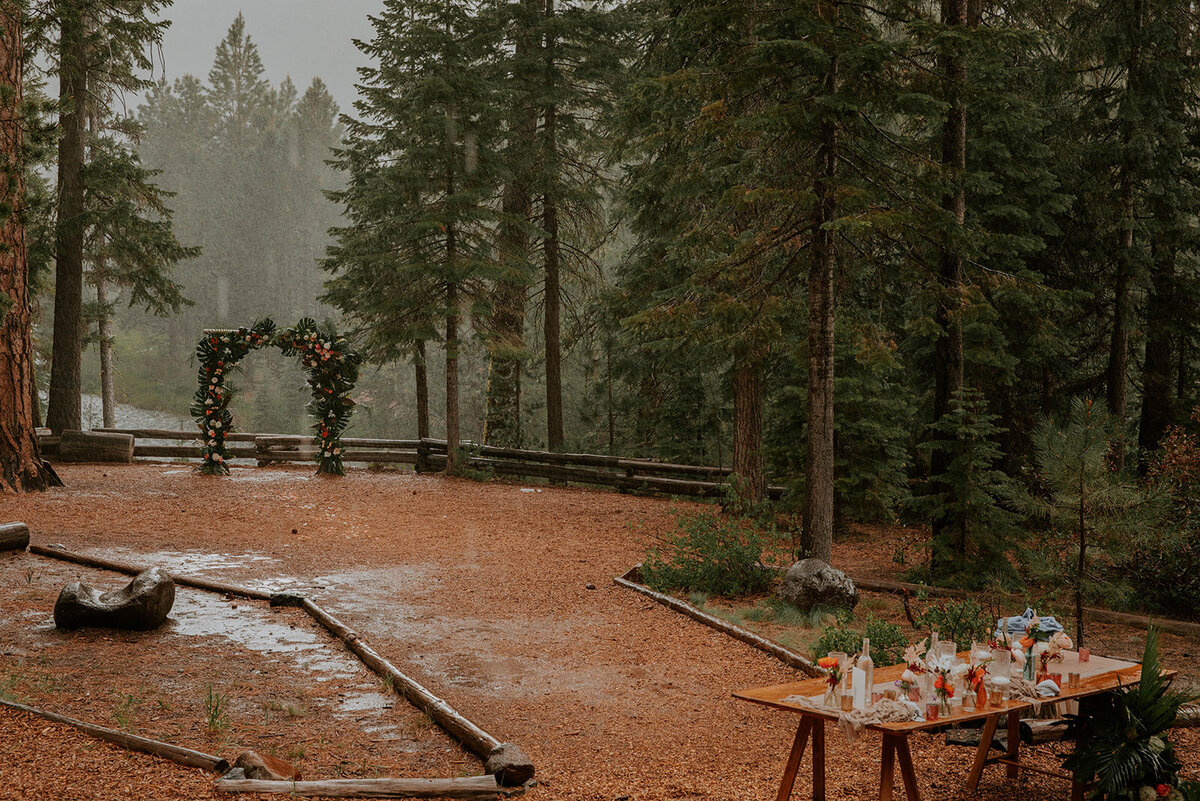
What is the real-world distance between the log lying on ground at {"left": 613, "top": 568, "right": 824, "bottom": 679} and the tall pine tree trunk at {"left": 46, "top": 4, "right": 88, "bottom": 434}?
15.4 metres

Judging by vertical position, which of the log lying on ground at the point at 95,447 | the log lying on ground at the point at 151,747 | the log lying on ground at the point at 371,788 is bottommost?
the log lying on ground at the point at 371,788

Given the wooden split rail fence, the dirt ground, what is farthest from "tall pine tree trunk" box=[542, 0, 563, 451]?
the dirt ground

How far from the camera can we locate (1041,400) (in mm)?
15969

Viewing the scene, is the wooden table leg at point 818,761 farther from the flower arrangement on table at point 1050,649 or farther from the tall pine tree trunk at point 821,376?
the tall pine tree trunk at point 821,376

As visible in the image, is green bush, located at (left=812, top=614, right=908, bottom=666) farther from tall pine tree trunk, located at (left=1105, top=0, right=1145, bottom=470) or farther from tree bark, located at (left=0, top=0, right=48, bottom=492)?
tree bark, located at (left=0, top=0, right=48, bottom=492)

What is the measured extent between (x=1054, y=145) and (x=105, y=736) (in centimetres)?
1595

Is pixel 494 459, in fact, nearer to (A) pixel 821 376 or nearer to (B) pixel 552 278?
(B) pixel 552 278

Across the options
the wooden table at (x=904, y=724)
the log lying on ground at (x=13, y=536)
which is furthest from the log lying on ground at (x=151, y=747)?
the log lying on ground at (x=13, y=536)

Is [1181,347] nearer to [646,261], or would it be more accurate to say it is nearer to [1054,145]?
[1054,145]

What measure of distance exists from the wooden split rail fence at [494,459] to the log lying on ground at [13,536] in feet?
32.2

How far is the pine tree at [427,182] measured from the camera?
18.2m

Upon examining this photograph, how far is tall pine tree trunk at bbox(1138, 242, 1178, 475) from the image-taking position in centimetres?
1548

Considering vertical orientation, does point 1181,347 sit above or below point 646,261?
below

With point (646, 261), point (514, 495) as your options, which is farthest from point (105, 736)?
point (646, 261)
